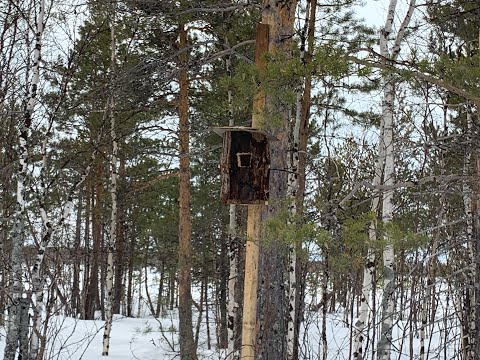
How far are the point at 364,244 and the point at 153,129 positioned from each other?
20.4 feet

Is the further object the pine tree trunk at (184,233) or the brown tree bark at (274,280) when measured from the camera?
the pine tree trunk at (184,233)

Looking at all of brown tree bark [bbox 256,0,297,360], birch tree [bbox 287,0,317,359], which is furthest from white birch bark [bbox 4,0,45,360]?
→ birch tree [bbox 287,0,317,359]

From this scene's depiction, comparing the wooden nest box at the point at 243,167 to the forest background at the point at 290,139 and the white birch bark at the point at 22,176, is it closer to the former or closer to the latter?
the forest background at the point at 290,139

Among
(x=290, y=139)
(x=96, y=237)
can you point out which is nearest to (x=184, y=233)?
(x=290, y=139)

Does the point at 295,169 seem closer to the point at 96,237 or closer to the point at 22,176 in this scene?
the point at 22,176

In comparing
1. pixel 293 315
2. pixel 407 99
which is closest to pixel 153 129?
pixel 293 315

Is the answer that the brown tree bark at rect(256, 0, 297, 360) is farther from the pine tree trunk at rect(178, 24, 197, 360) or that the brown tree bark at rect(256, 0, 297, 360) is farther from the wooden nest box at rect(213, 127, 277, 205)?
the pine tree trunk at rect(178, 24, 197, 360)

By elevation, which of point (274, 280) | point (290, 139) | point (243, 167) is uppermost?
point (290, 139)

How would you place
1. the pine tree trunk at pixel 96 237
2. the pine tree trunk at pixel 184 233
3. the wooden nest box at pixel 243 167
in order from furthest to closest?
the pine tree trunk at pixel 96 237
the pine tree trunk at pixel 184 233
the wooden nest box at pixel 243 167

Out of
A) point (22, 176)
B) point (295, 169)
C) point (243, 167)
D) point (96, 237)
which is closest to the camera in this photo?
point (243, 167)

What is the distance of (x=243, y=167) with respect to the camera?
399 cm

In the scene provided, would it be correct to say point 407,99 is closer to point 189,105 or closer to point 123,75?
point 123,75

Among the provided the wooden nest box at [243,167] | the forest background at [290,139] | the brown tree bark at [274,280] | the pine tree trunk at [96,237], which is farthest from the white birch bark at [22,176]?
the pine tree trunk at [96,237]

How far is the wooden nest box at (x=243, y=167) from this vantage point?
13.0ft
